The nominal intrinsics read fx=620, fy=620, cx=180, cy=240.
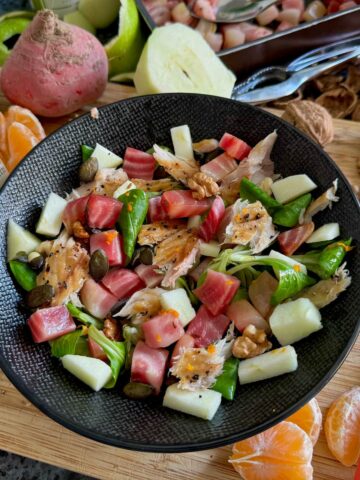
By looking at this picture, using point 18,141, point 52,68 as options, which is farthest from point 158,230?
point 52,68

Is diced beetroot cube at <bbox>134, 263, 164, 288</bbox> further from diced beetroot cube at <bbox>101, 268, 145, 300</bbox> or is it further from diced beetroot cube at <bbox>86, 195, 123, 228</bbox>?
diced beetroot cube at <bbox>86, 195, 123, 228</bbox>

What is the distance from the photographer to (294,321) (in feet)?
4.49

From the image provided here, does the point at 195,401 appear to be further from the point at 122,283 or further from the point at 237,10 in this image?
the point at 237,10

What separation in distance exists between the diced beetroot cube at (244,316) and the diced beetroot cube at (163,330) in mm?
130

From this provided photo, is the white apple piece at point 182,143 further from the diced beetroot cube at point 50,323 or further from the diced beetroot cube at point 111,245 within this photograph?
the diced beetroot cube at point 50,323

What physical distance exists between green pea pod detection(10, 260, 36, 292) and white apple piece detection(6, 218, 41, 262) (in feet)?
0.09

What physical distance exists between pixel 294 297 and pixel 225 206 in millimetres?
309

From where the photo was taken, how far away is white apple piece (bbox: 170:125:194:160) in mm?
1722

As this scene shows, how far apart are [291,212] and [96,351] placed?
1.91ft

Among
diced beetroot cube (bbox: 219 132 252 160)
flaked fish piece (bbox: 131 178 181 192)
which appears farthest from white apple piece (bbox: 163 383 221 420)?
diced beetroot cube (bbox: 219 132 252 160)

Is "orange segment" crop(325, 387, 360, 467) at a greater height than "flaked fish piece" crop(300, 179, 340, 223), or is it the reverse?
"flaked fish piece" crop(300, 179, 340, 223)

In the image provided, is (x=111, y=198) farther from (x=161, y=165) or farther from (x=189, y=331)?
(x=189, y=331)

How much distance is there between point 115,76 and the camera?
2217 mm

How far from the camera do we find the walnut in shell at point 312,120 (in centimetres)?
188
